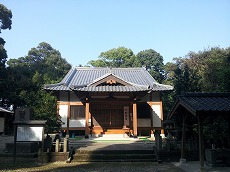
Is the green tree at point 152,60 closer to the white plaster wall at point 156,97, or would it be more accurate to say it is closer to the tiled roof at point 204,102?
the white plaster wall at point 156,97

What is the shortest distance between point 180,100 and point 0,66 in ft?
91.6

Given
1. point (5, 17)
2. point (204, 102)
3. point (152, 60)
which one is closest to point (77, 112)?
point (204, 102)

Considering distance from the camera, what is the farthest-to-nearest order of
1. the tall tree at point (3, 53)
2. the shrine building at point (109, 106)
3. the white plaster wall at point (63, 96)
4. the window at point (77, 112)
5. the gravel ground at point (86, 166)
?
the tall tree at point (3, 53) < the white plaster wall at point (63, 96) < the window at point (77, 112) < the shrine building at point (109, 106) < the gravel ground at point (86, 166)

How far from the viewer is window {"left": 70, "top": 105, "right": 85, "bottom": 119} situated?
23.5 m

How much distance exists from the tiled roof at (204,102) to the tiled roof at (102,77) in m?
10.5

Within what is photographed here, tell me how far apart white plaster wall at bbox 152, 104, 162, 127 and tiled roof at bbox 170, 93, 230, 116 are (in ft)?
41.2

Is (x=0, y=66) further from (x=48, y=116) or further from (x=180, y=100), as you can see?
(x=180, y=100)

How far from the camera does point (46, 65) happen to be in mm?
52531

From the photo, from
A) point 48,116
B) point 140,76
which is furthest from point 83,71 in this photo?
point 48,116

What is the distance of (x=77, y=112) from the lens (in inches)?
930

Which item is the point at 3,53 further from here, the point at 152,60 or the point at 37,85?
the point at 152,60

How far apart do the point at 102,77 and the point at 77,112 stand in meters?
4.54

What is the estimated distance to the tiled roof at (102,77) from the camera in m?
21.5

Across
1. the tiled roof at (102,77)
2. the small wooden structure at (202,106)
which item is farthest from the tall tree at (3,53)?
the small wooden structure at (202,106)
